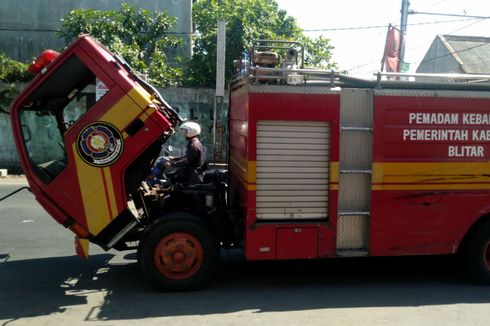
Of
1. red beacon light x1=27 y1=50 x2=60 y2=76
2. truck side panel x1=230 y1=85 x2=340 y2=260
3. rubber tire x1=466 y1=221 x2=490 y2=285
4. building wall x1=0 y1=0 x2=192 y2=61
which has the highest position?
building wall x1=0 y1=0 x2=192 y2=61

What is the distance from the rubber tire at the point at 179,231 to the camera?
5535 millimetres

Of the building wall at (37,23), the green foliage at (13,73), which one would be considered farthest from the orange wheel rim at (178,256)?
the building wall at (37,23)

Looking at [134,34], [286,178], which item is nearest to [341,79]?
[286,178]

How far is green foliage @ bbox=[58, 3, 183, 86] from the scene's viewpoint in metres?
17.6

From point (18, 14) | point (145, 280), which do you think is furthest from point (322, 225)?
point (18, 14)

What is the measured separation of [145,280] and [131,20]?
1492 cm

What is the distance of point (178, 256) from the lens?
5590mm

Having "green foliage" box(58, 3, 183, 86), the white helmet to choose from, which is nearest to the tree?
"green foliage" box(58, 3, 183, 86)

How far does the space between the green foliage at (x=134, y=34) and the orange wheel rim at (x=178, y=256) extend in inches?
495

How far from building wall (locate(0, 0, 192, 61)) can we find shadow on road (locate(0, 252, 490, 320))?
16.6 m

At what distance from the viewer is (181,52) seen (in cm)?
2242

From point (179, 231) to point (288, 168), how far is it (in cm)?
137

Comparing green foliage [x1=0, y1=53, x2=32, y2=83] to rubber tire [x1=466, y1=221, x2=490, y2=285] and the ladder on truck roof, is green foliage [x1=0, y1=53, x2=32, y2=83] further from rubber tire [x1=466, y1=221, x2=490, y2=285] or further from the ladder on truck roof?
rubber tire [x1=466, y1=221, x2=490, y2=285]

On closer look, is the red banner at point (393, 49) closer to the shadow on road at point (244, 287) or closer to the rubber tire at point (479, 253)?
the shadow on road at point (244, 287)
